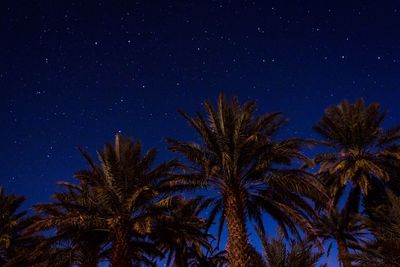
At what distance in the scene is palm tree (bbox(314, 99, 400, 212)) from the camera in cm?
2069

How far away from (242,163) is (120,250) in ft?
18.6

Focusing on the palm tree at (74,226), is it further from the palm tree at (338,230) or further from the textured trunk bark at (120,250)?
the palm tree at (338,230)

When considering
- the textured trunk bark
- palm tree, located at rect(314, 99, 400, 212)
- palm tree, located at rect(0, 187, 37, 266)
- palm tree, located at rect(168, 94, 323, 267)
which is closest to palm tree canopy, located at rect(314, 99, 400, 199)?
palm tree, located at rect(314, 99, 400, 212)

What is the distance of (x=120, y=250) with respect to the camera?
1498 centimetres

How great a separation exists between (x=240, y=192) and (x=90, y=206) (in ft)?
19.3

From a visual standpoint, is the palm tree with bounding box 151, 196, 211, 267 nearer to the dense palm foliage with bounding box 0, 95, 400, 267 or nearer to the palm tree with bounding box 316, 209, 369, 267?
the dense palm foliage with bounding box 0, 95, 400, 267

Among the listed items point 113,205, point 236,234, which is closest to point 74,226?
point 113,205

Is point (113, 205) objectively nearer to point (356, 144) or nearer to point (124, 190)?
point (124, 190)

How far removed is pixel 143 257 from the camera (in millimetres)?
18031

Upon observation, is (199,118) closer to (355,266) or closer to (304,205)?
(304,205)

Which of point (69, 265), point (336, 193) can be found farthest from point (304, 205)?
point (69, 265)

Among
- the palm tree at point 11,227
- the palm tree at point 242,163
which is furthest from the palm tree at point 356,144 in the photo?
the palm tree at point 11,227

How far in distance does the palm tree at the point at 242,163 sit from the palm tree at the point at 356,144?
6.67 metres

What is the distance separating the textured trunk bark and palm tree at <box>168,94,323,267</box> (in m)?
2.77
